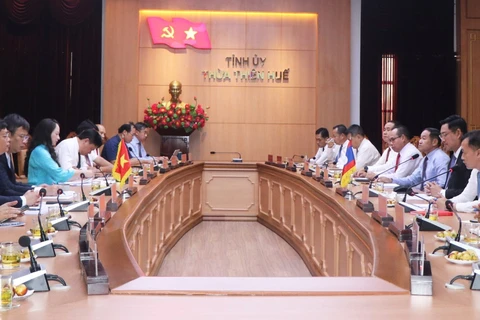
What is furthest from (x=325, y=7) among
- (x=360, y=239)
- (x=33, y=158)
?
(x=360, y=239)

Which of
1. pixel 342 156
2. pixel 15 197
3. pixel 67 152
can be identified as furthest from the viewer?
pixel 342 156

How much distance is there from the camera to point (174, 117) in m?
8.87

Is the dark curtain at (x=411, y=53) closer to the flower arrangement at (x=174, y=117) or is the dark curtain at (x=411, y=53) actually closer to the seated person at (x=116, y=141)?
the flower arrangement at (x=174, y=117)

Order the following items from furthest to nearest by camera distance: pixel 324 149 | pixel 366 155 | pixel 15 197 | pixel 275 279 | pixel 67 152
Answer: pixel 324 149
pixel 366 155
pixel 67 152
pixel 15 197
pixel 275 279

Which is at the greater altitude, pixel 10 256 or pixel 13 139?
pixel 13 139

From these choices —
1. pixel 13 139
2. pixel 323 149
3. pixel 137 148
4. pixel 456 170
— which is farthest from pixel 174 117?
pixel 456 170

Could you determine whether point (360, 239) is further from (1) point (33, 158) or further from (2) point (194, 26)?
(2) point (194, 26)

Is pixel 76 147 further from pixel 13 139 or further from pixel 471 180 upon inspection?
pixel 471 180

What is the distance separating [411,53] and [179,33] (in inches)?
134

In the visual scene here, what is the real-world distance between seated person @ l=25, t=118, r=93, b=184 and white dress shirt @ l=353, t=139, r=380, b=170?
11.2 feet

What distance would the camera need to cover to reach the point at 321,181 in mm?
5137

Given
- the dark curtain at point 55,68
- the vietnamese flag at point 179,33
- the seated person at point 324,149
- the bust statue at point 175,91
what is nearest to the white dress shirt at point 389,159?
the seated person at point 324,149

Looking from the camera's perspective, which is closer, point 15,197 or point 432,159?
point 15,197

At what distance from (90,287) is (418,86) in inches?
338
